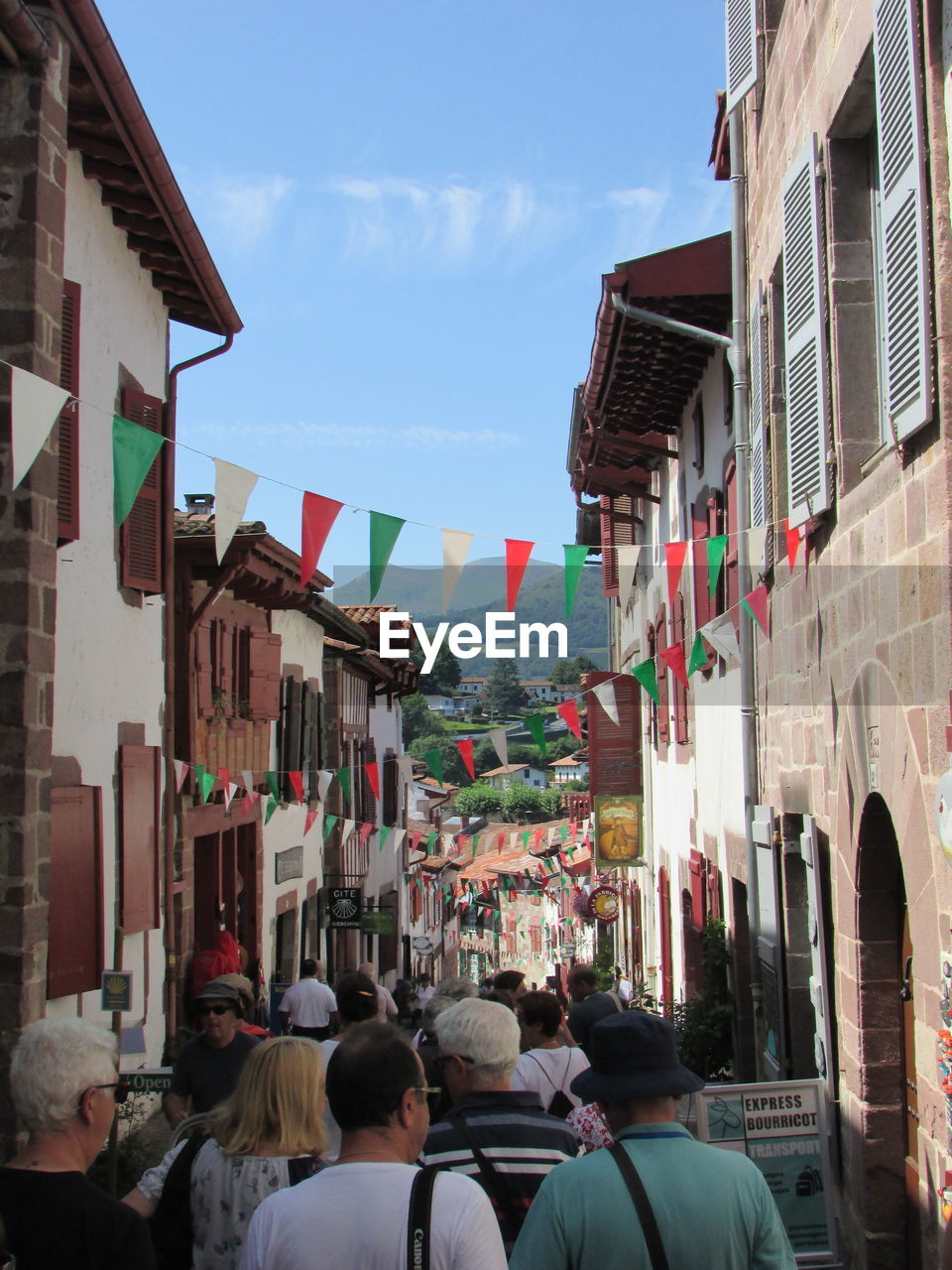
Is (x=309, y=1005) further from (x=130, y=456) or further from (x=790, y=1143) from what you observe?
(x=130, y=456)

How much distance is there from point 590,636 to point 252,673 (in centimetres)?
13368

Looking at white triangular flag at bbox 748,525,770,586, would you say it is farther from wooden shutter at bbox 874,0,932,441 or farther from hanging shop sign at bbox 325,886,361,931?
hanging shop sign at bbox 325,886,361,931

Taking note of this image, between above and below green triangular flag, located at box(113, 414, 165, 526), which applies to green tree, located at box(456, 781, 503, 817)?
below

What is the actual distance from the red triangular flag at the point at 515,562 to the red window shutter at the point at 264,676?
7467 mm

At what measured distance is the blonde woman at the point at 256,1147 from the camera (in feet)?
11.0

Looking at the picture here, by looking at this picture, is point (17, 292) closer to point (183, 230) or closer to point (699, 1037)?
point (183, 230)

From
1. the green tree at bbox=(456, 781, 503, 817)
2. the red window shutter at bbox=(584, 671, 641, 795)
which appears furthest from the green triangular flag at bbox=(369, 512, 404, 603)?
the green tree at bbox=(456, 781, 503, 817)

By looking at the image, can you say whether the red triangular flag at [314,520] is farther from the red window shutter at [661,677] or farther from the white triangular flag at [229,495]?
the red window shutter at [661,677]

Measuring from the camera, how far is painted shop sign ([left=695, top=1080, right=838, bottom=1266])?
19.7ft

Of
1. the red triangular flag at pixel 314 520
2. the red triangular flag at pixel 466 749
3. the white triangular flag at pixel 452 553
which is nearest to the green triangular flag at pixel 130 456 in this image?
the red triangular flag at pixel 314 520

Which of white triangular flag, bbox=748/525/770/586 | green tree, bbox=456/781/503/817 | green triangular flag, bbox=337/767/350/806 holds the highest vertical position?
white triangular flag, bbox=748/525/770/586

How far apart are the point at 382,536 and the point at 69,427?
220 centimetres

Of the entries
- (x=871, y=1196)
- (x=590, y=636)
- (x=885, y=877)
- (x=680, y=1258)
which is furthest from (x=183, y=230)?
(x=590, y=636)

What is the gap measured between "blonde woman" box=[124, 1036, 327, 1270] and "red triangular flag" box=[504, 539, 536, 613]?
4.79 metres
